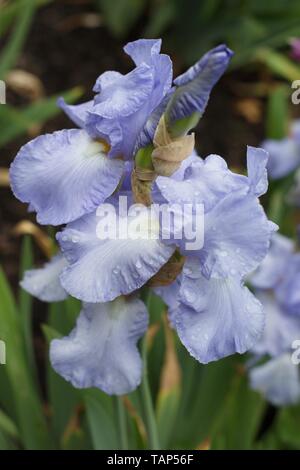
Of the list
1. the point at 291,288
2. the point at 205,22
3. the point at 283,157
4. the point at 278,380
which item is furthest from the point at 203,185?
the point at 205,22

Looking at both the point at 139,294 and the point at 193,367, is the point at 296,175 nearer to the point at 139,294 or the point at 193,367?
the point at 193,367

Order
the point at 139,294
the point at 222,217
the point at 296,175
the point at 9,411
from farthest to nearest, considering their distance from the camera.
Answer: the point at 296,175
the point at 9,411
the point at 139,294
the point at 222,217

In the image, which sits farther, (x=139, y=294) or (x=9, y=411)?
(x=9, y=411)

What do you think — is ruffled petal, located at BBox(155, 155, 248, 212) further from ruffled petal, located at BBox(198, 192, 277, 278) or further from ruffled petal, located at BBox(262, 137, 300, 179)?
ruffled petal, located at BBox(262, 137, 300, 179)

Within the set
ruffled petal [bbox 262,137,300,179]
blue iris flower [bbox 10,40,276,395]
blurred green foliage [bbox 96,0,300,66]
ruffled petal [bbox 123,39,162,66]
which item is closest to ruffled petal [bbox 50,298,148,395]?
blue iris flower [bbox 10,40,276,395]

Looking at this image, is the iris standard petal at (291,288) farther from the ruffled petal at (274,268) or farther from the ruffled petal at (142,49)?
the ruffled petal at (142,49)
